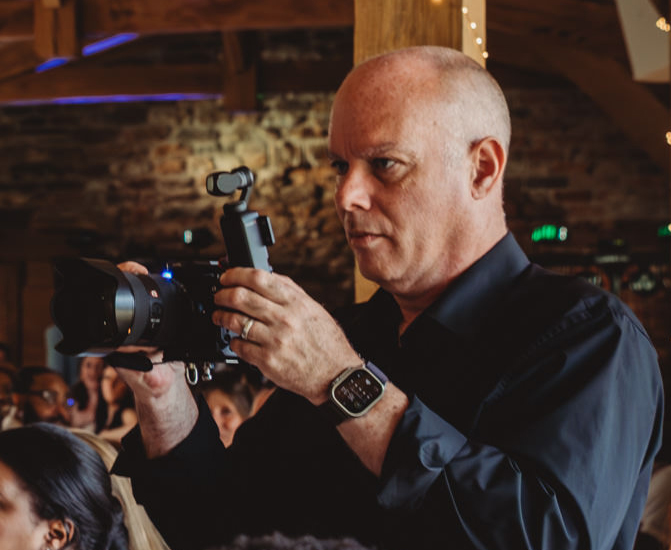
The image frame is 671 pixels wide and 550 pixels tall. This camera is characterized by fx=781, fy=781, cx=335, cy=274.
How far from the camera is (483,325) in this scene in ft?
3.42

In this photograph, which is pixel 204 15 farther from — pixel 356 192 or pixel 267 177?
pixel 356 192

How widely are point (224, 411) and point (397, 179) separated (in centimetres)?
230

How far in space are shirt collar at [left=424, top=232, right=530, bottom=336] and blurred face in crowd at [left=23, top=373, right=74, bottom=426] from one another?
2791mm

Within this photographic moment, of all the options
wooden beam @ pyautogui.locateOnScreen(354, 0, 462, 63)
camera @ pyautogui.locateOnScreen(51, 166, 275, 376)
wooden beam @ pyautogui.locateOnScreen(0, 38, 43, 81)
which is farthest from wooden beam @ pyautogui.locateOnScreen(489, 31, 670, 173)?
camera @ pyautogui.locateOnScreen(51, 166, 275, 376)

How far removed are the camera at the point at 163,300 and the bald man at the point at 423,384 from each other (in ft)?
0.28

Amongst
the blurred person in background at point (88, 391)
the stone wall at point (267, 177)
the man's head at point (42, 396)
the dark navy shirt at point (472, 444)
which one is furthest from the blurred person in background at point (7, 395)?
the dark navy shirt at point (472, 444)

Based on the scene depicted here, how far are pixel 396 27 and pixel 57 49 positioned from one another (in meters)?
3.44

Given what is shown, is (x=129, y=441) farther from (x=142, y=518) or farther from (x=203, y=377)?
(x=142, y=518)

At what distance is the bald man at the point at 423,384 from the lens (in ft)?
2.66

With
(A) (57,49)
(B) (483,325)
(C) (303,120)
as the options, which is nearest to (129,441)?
(B) (483,325)

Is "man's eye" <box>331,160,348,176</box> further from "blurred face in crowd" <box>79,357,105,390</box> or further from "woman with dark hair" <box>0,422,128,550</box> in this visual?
"blurred face in crowd" <box>79,357,105,390</box>

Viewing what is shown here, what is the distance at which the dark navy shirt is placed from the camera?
0.80 meters

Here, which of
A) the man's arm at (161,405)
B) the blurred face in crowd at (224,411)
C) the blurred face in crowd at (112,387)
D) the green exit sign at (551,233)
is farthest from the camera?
the green exit sign at (551,233)

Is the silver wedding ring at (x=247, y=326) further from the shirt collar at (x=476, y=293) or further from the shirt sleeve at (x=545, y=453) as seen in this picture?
the shirt collar at (x=476, y=293)
